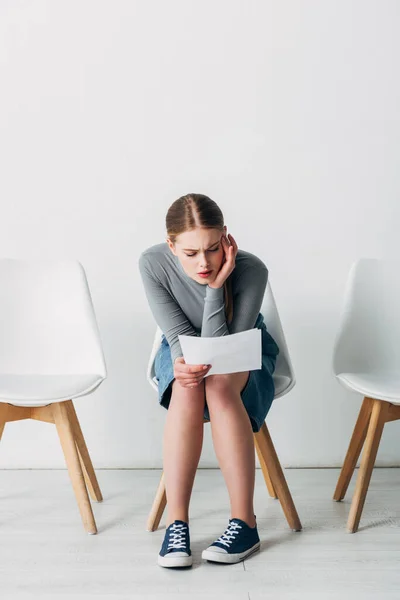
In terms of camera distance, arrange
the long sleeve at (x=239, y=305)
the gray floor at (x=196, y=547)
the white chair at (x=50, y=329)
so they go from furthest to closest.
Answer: the white chair at (x=50, y=329) < the long sleeve at (x=239, y=305) < the gray floor at (x=196, y=547)

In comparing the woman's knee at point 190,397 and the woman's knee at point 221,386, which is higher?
the woman's knee at point 221,386

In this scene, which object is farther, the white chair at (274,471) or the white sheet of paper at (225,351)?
the white chair at (274,471)

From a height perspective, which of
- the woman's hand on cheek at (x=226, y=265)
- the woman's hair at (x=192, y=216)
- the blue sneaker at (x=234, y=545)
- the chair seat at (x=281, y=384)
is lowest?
the blue sneaker at (x=234, y=545)

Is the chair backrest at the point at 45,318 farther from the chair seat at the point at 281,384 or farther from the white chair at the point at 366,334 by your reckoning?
the white chair at the point at 366,334

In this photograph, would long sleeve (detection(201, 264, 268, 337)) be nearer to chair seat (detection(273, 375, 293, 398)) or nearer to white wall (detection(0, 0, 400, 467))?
chair seat (detection(273, 375, 293, 398))

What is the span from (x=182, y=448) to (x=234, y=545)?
10.4 inches

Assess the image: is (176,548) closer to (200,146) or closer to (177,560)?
(177,560)

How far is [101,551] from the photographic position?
6.46ft

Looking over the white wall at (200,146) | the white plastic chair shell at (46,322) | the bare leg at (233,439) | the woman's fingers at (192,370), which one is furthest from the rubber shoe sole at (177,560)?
the white wall at (200,146)

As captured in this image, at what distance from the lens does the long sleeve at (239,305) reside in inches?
77.7

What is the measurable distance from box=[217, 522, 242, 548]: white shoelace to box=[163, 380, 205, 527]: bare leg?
0.34ft

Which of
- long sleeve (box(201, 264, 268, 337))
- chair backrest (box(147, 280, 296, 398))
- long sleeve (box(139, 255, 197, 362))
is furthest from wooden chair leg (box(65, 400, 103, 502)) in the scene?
long sleeve (box(201, 264, 268, 337))

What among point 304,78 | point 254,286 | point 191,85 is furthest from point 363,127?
point 254,286

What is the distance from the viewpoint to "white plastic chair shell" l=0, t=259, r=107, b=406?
7.82 ft
